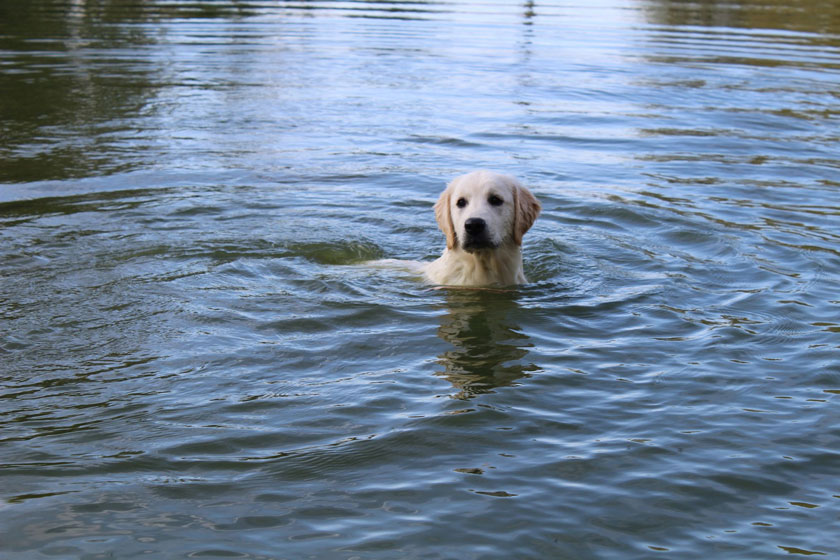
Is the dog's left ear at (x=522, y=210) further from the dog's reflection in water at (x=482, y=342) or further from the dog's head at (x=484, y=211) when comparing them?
the dog's reflection in water at (x=482, y=342)

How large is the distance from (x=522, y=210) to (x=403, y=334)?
5.00ft

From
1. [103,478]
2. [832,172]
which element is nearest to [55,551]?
[103,478]

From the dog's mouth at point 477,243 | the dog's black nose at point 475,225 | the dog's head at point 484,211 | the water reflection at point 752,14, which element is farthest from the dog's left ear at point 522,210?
the water reflection at point 752,14

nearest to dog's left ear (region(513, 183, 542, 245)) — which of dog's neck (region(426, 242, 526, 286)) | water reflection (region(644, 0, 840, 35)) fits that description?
dog's neck (region(426, 242, 526, 286))

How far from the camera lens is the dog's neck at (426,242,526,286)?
7809mm

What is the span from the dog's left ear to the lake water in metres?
0.56

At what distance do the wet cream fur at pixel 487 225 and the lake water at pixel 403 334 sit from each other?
0.18m

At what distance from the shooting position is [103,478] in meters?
4.80

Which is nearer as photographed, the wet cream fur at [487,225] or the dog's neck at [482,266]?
the wet cream fur at [487,225]

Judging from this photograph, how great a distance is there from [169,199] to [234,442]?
607 cm

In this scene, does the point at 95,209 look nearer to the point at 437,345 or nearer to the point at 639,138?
the point at 437,345

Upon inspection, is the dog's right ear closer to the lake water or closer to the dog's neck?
the dog's neck

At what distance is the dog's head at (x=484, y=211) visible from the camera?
7.38 metres

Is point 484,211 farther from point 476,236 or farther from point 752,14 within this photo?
point 752,14
